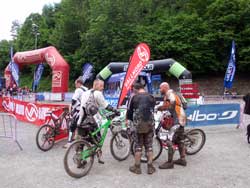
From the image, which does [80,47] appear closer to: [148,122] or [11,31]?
[148,122]

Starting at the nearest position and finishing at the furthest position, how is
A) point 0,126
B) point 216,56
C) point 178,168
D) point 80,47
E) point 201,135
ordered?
point 178,168 → point 201,135 → point 0,126 → point 216,56 → point 80,47

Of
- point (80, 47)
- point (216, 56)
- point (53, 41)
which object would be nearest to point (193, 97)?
point (216, 56)

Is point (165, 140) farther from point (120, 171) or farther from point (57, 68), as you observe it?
point (57, 68)

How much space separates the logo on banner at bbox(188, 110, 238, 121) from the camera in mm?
10570

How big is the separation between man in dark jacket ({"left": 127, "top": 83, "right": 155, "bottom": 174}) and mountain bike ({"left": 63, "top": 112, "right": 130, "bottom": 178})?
0.67m

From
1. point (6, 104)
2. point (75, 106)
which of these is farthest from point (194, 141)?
point (6, 104)

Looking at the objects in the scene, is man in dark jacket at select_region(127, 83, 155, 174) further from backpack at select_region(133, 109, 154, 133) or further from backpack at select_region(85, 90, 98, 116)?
backpack at select_region(85, 90, 98, 116)

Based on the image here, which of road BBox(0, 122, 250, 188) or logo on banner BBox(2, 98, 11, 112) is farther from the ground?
logo on banner BBox(2, 98, 11, 112)

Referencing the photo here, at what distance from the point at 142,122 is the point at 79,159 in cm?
137

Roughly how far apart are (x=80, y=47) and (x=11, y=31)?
6375 cm

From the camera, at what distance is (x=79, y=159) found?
5559 mm

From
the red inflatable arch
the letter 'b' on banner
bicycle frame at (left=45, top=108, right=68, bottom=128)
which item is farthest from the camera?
the red inflatable arch

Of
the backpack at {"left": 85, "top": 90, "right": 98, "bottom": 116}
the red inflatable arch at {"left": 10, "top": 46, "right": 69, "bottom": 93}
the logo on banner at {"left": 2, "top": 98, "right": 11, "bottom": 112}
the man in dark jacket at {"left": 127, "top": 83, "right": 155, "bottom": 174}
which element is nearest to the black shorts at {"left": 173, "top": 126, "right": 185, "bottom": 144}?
the man in dark jacket at {"left": 127, "top": 83, "right": 155, "bottom": 174}

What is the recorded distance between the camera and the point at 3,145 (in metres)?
8.01
